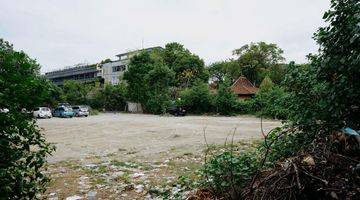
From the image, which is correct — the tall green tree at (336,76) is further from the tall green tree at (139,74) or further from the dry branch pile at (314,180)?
the tall green tree at (139,74)

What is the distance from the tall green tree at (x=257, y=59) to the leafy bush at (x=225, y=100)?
49.5 ft

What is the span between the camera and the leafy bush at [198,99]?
1444 inches

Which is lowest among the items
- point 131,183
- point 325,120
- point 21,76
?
point 131,183

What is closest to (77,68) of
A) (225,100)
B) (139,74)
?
(139,74)

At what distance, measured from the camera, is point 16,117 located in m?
3.44

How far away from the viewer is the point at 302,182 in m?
3.47

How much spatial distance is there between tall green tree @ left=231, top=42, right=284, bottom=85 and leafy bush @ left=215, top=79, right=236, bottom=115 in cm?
1508

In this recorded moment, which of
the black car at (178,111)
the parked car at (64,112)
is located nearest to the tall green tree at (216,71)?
the black car at (178,111)

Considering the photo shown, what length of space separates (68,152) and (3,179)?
826cm

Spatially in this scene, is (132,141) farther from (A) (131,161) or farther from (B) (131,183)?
(B) (131,183)

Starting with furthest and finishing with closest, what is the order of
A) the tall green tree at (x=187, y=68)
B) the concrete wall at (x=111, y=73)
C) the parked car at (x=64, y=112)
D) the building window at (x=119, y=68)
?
1. the concrete wall at (x=111, y=73)
2. the building window at (x=119, y=68)
3. the tall green tree at (x=187, y=68)
4. the parked car at (x=64, y=112)

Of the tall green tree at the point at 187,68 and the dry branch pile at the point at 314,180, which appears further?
the tall green tree at the point at 187,68

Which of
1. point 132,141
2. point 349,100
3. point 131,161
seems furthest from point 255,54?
point 349,100

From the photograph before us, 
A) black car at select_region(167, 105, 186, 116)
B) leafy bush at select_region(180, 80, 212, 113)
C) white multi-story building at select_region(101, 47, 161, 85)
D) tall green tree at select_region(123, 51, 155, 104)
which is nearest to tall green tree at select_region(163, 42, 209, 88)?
tall green tree at select_region(123, 51, 155, 104)
